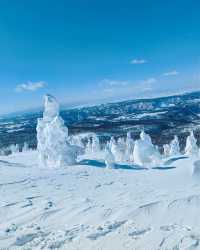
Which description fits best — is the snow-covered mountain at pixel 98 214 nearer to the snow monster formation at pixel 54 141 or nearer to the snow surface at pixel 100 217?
the snow surface at pixel 100 217

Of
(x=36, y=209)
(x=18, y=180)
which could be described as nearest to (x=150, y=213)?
(x=36, y=209)

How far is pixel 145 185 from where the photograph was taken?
1594 centimetres

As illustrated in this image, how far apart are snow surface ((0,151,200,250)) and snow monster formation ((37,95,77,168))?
1444 centimetres

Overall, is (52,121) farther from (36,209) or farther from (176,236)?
(176,236)

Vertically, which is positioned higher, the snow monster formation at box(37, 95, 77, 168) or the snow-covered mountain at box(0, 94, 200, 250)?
the snow monster formation at box(37, 95, 77, 168)

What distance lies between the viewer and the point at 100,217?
10422 mm

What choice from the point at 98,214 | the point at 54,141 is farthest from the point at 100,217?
the point at 54,141

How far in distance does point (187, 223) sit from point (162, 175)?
9678 mm

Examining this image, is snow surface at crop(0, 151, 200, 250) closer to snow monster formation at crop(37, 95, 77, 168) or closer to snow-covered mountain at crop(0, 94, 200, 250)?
snow-covered mountain at crop(0, 94, 200, 250)

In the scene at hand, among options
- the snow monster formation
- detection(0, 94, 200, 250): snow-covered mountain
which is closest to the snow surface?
detection(0, 94, 200, 250): snow-covered mountain

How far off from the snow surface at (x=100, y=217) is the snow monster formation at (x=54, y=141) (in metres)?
14.4

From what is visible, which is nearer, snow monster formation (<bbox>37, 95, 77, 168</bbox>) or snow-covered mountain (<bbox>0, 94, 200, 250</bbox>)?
snow-covered mountain (<bbox>0, 94, 200, 250</bbox>)

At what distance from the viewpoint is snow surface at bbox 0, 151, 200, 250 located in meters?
8.88

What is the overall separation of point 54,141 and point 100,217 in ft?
69.0
